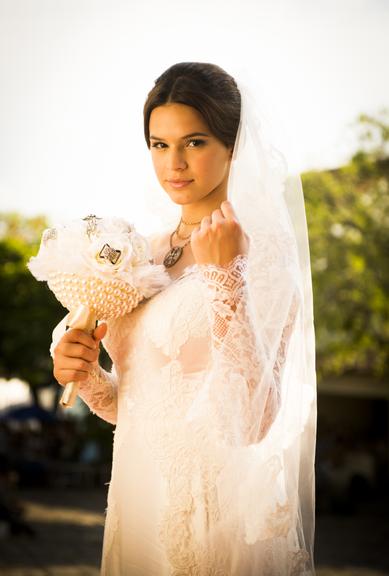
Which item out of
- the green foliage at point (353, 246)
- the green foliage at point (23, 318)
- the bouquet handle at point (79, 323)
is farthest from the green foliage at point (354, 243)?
the bouquet handle at point (79, 323)

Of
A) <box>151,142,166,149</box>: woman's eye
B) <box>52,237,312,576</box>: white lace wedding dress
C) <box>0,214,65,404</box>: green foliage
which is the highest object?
<box>0,214,65,404</box>: green foliage

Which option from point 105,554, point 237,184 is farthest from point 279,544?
point 237,184

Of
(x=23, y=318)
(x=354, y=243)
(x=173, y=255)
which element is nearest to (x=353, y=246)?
(x=354, y=243)

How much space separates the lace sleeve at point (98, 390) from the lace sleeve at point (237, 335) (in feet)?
1.97

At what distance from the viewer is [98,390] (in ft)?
7.82

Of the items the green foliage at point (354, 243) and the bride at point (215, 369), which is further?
the green foliage at point (354, 243)

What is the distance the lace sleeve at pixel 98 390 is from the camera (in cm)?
235

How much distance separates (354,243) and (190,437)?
37.4ft

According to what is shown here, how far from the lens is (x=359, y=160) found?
1321 cm

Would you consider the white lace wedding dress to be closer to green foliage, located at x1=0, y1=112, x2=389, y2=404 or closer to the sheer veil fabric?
the sheer veil fabric

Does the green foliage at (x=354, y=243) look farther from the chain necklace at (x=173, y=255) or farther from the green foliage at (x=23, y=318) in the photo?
the chain necklace at (x=173, y=255)

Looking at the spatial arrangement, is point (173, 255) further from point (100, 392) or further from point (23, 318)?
point (23, 318)

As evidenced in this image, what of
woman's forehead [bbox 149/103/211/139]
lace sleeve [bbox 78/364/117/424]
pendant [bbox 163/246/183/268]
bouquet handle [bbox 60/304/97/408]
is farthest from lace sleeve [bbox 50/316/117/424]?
woman's forehead [bbox 149/103/211/139]

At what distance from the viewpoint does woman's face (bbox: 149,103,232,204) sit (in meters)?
2.18
